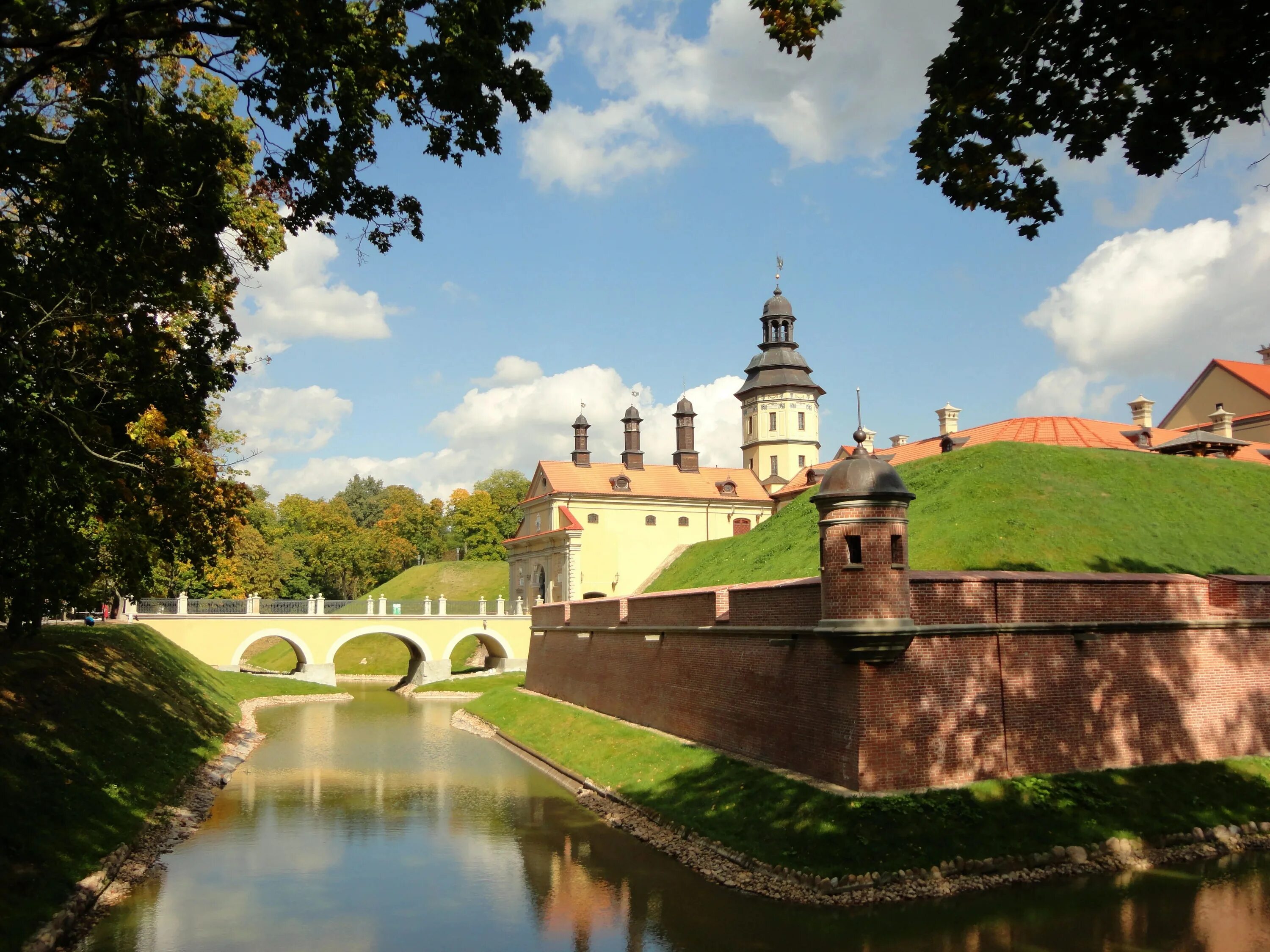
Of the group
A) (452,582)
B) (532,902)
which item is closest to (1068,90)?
(532,902)

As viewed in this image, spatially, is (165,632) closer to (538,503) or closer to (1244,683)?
(538,503)

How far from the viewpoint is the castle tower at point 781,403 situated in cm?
5522

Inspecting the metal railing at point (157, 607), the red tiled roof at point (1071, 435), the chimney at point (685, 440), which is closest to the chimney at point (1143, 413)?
the red tiled roof at point (1071, 435)

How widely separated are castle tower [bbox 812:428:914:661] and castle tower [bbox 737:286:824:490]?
39.9m

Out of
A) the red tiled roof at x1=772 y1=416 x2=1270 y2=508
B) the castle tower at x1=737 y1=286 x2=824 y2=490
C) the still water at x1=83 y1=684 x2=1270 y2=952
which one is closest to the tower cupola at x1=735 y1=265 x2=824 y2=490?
the castle tower at x1=737 y1=286 x2=824 y2=490

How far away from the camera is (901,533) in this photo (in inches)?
598

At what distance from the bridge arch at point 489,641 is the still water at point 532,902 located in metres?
30.0

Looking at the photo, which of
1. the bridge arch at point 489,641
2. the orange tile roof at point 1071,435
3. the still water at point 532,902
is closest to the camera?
the still water at point 532,902

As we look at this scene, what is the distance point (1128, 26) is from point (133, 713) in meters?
22.5

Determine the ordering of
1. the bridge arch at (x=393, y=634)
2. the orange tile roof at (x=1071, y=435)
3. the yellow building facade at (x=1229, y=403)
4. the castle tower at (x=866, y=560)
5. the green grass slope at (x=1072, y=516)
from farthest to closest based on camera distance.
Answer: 1. the bridge arch at (x=393, y=634)
2. the yellow building facade at (x=1229, y=403)
3. the orange tile roof at (x=1071, y=435)
4. the green grass slope at (x=1072, y=516)
5. the castle tower at (x=866, y=560)

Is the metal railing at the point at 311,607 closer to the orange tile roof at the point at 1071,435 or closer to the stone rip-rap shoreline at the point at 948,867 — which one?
the orange tile roof at the point at 1071,435

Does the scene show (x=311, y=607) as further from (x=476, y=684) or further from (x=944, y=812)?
(x=944, y=812)

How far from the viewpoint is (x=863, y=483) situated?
15250mm

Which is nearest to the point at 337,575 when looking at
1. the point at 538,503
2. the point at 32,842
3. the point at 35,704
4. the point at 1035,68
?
the point at 538,503
